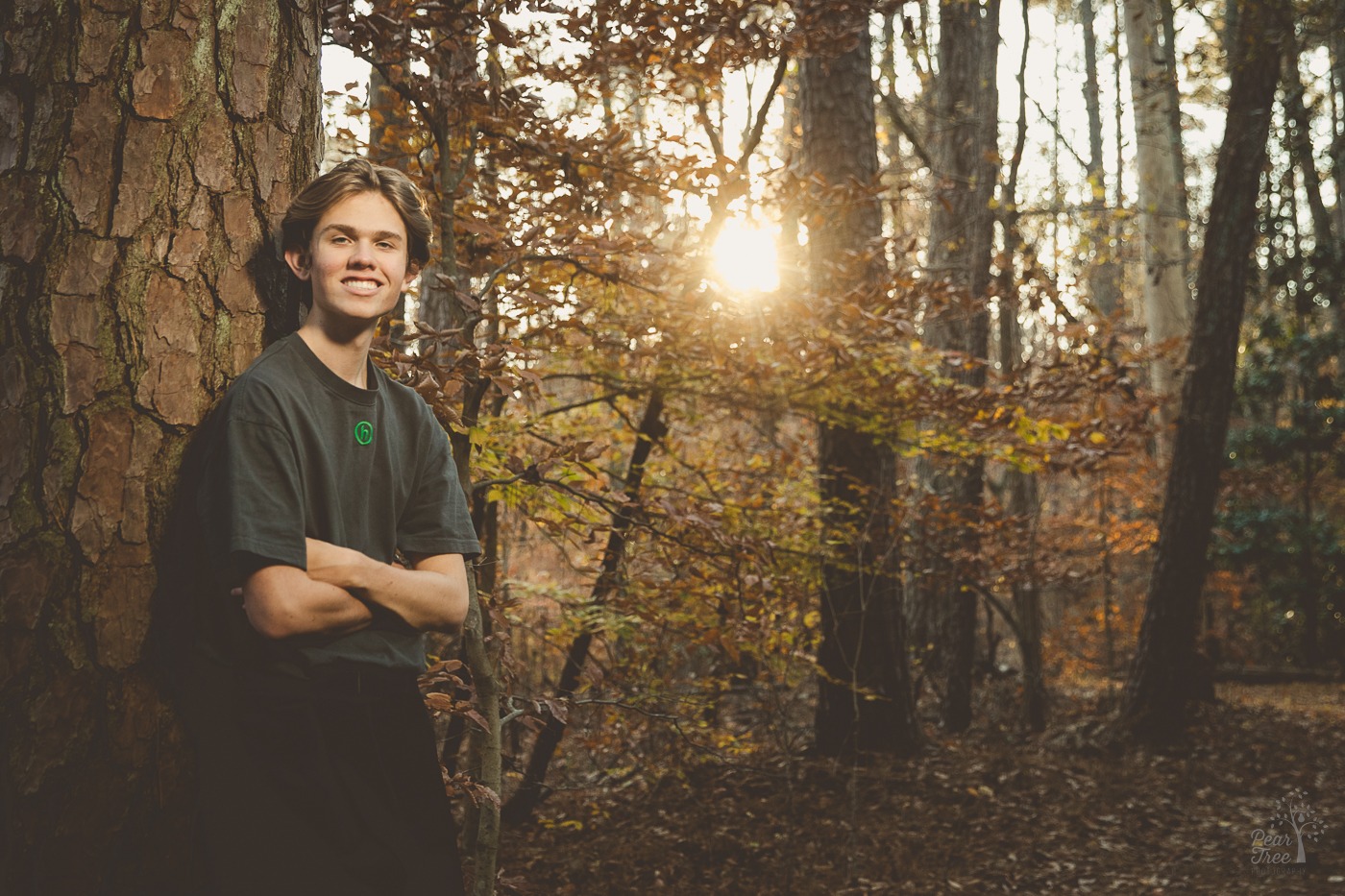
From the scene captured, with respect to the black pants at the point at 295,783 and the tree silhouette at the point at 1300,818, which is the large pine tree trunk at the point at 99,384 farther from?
the tree silhouette at the point at 1300,818

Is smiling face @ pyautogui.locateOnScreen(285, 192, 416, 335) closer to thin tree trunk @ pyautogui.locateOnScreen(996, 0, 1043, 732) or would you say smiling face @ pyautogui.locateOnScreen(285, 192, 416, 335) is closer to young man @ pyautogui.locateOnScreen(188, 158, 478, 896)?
young man @ pyautogui.locateOnScreen(188, 158, 478, 896)

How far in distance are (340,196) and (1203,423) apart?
901cm

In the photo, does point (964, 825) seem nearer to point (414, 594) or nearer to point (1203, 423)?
point (1203, 423)

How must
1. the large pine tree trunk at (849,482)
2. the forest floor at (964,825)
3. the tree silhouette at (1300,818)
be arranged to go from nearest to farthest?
the forest floor at (964,825) < the tree silhouette at (1300,818) < the large pine tree trunk at (849,482)

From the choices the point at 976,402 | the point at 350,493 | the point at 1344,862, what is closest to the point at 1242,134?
the point at 976,402

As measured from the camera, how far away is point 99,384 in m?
1.69

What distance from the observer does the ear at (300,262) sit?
1.95m

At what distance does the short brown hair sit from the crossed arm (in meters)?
0.65

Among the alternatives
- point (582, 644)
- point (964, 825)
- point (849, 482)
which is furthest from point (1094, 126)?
point (582, 644)

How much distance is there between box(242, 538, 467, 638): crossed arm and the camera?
1.61 m

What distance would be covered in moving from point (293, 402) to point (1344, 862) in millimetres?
6602

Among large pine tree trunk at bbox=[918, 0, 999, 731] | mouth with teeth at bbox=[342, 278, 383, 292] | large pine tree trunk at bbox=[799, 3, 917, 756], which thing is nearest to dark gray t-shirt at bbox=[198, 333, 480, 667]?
mouth with teeth at bbox=[342, 278, 383, 292]

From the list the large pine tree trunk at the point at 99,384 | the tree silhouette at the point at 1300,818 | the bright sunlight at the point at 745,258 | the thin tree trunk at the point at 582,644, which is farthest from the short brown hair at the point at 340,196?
the tree silhouette at the point at 1300,818

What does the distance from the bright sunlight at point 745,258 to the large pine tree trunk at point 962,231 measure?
5.34m
